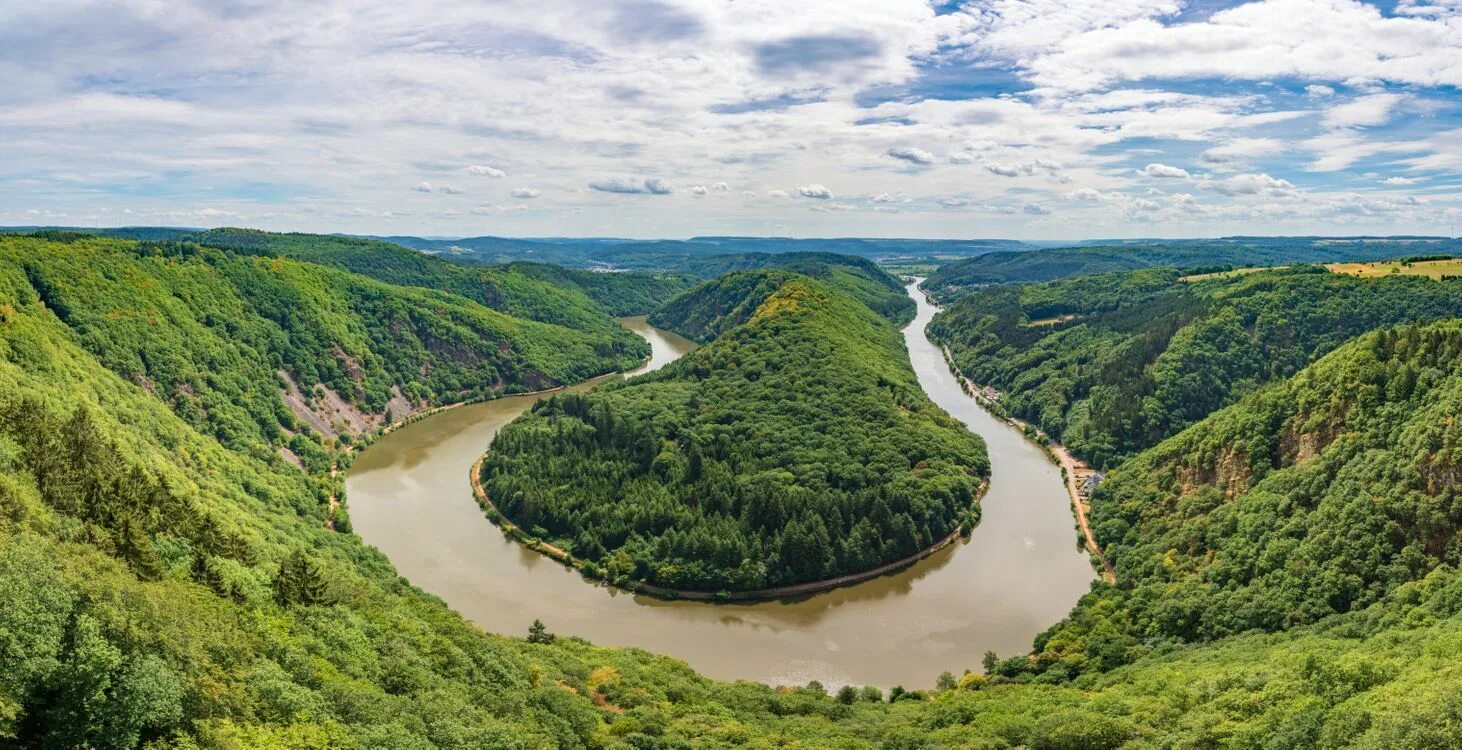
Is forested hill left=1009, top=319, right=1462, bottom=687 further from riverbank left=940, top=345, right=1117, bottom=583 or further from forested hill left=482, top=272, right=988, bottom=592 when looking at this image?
forested hill left=482, top=272, right=988, bottom=592

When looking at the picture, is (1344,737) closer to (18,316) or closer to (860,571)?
(860,571)

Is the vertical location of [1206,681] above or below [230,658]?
below

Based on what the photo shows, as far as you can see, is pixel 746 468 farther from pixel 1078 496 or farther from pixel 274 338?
pixel 274 338

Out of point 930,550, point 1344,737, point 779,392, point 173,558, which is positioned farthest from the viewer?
point 779,392

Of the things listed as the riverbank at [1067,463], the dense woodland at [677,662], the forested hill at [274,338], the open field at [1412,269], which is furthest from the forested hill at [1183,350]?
the forested hill at [274,338]

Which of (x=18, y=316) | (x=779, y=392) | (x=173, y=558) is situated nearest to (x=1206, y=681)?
(x=173, y=558)

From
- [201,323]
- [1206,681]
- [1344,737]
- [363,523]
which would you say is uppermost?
[201,323]
